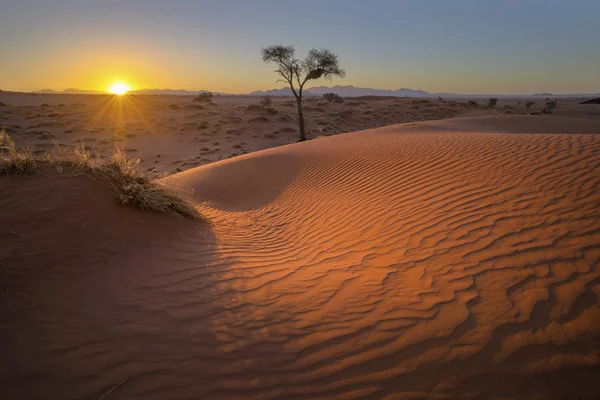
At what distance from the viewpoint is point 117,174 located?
495 cm

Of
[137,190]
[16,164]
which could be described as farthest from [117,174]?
[16,164]

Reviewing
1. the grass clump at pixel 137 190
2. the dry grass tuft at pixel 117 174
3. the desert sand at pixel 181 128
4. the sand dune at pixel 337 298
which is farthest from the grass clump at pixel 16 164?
the desert sand at pixel 181 128

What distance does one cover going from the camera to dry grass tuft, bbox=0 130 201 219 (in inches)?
174

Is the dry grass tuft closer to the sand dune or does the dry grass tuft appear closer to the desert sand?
the sand dune

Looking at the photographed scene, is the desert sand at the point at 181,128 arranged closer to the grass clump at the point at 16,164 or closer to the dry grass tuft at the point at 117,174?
the dry grass tuft at the point at 117,174

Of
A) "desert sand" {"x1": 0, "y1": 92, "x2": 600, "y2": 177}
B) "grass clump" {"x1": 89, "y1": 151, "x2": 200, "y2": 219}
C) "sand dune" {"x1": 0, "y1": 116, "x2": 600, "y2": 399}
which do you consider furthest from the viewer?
"desert sand" {"x1": 0, "y1": 92, "x2": 600, "y2": 177}

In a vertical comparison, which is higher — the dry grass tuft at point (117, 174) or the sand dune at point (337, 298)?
the dry grass tuft at point (117, 174)

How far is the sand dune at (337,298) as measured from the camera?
2.25m

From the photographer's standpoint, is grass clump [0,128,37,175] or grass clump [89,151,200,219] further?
grass clump [89,151,200,219]

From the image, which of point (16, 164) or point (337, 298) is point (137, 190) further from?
point (337, 298)

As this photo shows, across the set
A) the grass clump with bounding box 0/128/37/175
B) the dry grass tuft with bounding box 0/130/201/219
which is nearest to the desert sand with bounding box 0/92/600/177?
the dry grass tuft with bounding box 0/130/201/219

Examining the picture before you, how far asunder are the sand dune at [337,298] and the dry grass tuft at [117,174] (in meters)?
0.28

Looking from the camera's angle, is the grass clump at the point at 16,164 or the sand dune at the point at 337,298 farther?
the grass clump at the point at 16,164

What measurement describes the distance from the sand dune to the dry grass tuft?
283mm
